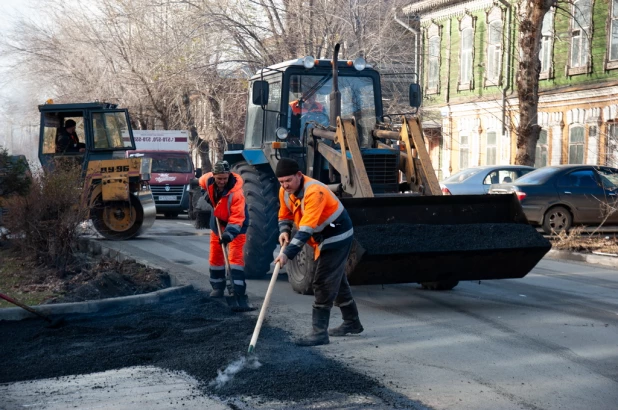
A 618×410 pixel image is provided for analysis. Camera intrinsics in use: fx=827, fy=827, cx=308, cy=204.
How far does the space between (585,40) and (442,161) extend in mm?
9197

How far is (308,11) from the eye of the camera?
2341 cm

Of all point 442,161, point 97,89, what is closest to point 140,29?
point 97,89

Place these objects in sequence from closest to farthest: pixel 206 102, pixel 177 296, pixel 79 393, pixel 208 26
Answer: pixel 79 393 < pixel 177 296 < pixel 208 26 < pixel 206 102

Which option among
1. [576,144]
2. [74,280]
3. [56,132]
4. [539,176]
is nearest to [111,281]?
[74,280]

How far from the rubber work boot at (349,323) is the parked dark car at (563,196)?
9.58 meters

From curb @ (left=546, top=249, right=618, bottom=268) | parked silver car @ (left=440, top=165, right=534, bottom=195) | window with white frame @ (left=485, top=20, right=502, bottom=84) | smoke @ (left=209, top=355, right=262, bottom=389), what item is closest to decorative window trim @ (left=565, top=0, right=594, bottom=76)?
window with white frame @ (left=485, top=20, right=502, bottom=84)

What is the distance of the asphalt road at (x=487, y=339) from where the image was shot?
5672 millimetres

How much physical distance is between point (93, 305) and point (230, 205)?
71.5 inches

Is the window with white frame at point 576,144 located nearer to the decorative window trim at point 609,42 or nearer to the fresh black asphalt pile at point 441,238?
the decorative window trim at point 609,42

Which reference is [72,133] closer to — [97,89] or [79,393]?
[79,393]

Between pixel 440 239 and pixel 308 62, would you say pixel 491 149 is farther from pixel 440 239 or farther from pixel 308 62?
pixel 440 239

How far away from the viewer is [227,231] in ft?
29.0

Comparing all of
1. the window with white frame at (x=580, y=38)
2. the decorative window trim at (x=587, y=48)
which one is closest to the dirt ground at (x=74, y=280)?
the decorative window trim at (x=587, y=48)

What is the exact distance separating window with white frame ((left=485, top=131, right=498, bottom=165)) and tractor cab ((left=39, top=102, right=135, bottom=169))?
→ 54.6 ft
